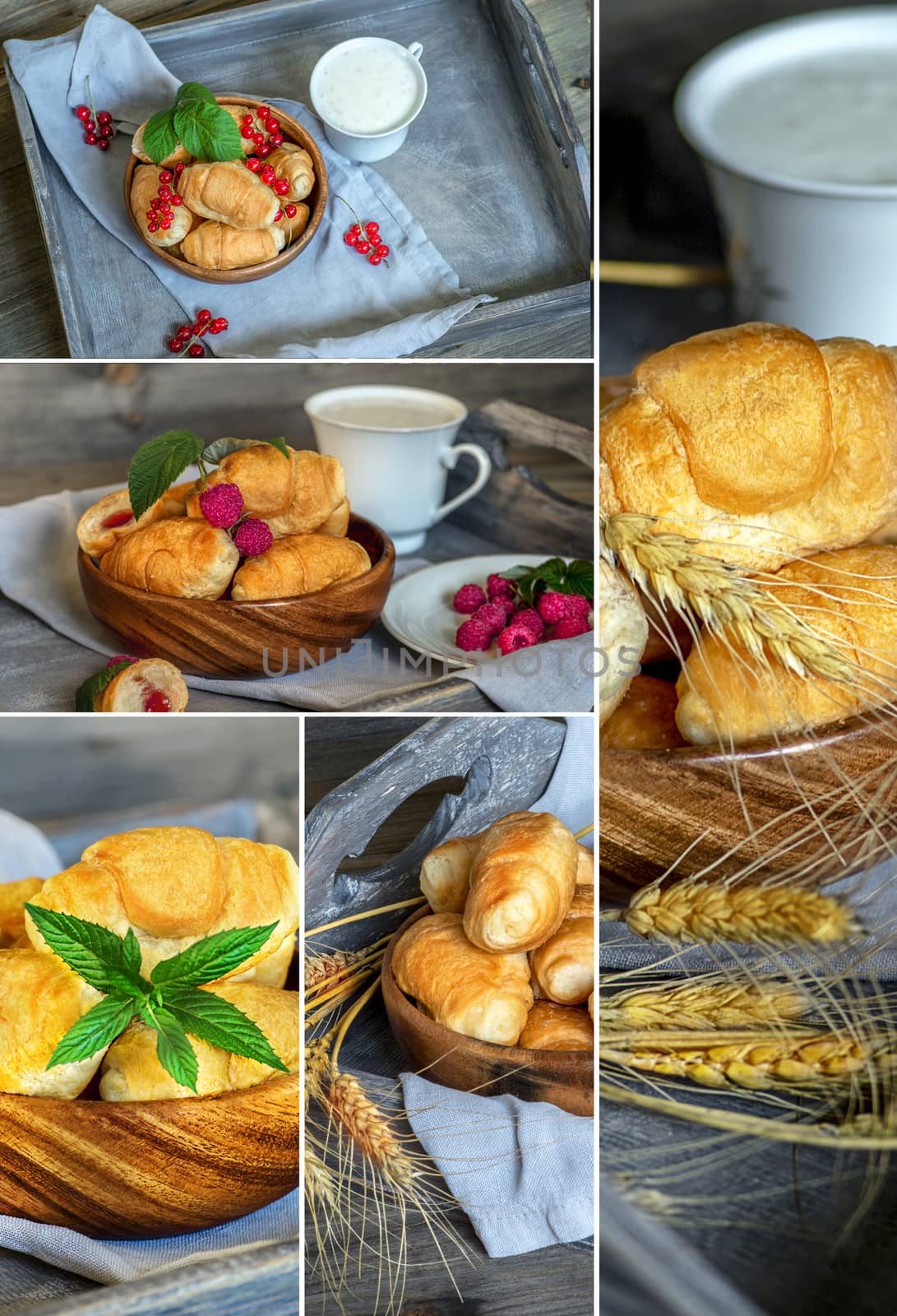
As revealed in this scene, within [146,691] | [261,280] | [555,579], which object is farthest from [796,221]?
[146,691]

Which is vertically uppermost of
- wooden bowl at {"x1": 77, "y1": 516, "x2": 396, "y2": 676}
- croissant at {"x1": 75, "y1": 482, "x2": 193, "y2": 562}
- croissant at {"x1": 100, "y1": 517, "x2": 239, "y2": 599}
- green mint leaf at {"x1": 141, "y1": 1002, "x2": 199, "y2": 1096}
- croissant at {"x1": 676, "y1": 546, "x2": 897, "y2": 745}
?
croissant at {"x1": 75, "y1": 482, "x2": 193, "y2": 562}

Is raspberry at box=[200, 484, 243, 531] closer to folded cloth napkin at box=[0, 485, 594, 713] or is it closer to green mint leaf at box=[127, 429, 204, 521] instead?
green mint leaf at box=[127, 429, 204, 521]

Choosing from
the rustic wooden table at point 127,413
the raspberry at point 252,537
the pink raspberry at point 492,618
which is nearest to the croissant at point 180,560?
the raspberry at point 252,537

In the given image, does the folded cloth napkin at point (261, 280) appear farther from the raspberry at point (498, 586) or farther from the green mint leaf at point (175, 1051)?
the green mint leaf at point (175, 1051)

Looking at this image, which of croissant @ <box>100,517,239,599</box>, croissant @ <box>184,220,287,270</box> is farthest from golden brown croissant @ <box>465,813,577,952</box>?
croissant @ <box>184,220,287,270</box>

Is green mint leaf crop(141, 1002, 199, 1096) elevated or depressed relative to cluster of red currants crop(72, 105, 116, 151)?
depressed
